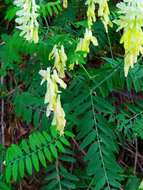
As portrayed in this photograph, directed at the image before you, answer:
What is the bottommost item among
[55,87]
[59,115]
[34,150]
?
[34,150]

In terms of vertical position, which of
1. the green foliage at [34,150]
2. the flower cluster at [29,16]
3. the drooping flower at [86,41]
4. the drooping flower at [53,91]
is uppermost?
the flower cluster at [29,16]

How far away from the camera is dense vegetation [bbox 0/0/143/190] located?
4.90ft

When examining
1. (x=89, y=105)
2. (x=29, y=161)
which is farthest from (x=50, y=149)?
(x=89, y=105)

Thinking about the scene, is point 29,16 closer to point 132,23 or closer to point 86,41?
point 86,41

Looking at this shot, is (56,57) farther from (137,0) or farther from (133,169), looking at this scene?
A: (133,169)

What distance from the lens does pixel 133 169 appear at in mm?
2062

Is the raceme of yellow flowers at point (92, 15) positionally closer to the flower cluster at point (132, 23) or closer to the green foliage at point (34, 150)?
the flower cluster at point (132, 23)

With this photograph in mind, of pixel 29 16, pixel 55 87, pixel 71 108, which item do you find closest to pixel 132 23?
pixel 55 87

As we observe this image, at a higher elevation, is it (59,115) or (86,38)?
(86,38)

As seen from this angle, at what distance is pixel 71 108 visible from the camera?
1785mm

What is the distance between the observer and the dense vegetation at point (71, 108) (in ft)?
4.90

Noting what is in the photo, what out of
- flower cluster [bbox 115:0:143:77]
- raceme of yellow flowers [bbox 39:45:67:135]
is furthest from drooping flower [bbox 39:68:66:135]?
flower cluster [bbox 115:0:143:77]

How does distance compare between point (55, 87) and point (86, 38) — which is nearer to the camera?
point (55, 87)

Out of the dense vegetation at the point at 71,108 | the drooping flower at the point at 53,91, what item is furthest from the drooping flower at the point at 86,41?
the drooping flower at the point at 53,91
